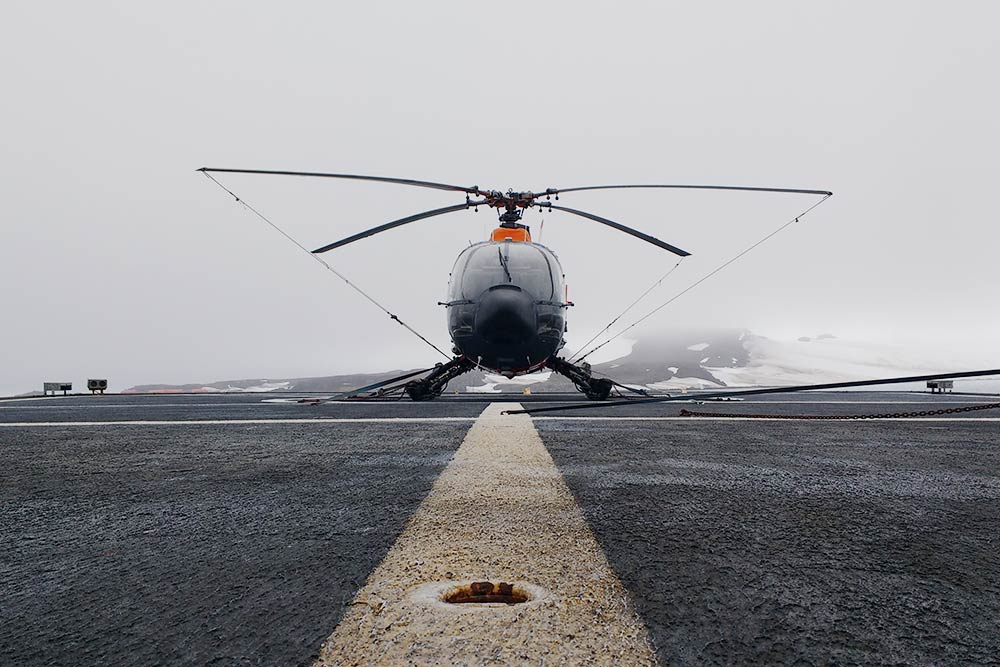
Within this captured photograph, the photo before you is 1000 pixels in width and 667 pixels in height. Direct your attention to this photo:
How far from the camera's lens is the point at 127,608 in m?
1.38

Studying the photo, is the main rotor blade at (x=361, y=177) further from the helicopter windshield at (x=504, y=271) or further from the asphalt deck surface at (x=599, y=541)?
the asphalt deck surface at (x=599, y=541)

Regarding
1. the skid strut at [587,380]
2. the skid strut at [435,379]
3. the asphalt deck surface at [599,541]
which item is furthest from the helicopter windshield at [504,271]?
the asphalt deck surface at [599,541]

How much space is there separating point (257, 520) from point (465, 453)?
1799 mm

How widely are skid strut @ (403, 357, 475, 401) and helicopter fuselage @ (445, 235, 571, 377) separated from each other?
1554 millimetres

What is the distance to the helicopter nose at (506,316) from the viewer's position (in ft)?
33.8

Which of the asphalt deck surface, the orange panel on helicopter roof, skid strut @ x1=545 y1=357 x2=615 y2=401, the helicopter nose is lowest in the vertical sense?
the asphalt deck surface

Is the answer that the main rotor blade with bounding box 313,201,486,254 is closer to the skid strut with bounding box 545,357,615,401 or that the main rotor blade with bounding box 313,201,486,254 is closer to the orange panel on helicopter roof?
the orange panel on helicopter roof

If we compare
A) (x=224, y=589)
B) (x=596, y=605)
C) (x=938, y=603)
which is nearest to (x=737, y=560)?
(x=938, y=603)

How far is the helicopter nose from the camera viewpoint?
10.3 m

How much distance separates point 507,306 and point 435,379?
3.78 m

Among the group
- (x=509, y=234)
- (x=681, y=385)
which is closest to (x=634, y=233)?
(x=509, y=234)

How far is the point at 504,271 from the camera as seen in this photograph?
34.9 feet

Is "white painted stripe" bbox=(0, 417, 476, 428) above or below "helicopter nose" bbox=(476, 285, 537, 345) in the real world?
below

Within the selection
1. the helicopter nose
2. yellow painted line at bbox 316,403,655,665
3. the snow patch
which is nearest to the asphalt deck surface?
yellow painted line at bbox 316,403,655,665
